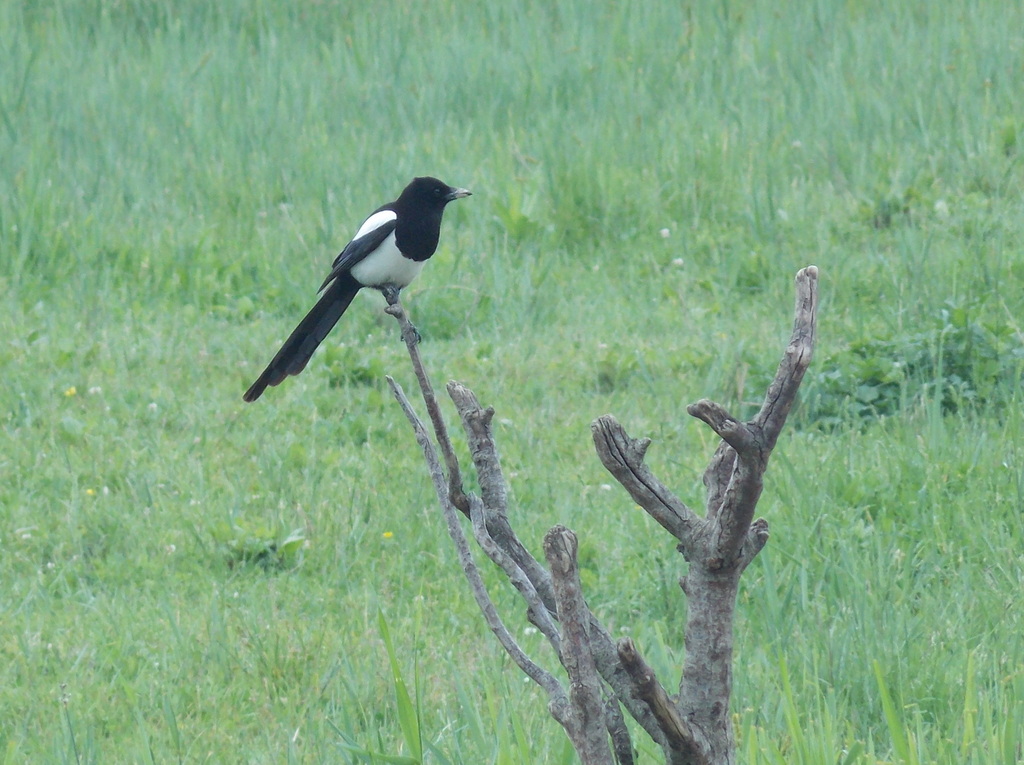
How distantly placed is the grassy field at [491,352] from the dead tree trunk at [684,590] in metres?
0.34

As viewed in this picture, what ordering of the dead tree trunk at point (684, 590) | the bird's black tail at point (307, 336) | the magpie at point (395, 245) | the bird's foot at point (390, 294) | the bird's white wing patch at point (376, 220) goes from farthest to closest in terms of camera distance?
the bird's white wing patch at point (376, 220) < the magpie at point (395, 245) < the bird's foot at point (390, 294) < the bird's black tail at point (307, 336) < the dead tree trunk at point (684, 590)

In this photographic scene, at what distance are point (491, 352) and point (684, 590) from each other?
148 inches

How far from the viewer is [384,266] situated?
3.49 meters

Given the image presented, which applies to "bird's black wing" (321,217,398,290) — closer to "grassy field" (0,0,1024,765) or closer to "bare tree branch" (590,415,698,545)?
"grassy field" (0,0,1024,765)

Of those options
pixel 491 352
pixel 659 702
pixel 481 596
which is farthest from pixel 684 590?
pixel 491 352

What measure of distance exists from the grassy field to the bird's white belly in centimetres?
77

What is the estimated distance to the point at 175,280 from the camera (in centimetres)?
577

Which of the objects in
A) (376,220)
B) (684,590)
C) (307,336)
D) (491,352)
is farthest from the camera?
(491,352)

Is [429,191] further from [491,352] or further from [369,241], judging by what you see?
[491,352]

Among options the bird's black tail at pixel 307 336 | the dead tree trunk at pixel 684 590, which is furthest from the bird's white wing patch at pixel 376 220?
the dead tree trunk at pixel 684 590

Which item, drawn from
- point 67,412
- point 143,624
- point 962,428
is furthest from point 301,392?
point 962,428

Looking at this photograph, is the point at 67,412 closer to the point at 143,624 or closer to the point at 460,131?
the point at 143,624

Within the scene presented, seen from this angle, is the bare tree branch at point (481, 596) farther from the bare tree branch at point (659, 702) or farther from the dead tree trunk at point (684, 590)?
the bare tree branch at point (659, 702)

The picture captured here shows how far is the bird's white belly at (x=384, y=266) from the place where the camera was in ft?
11.4
